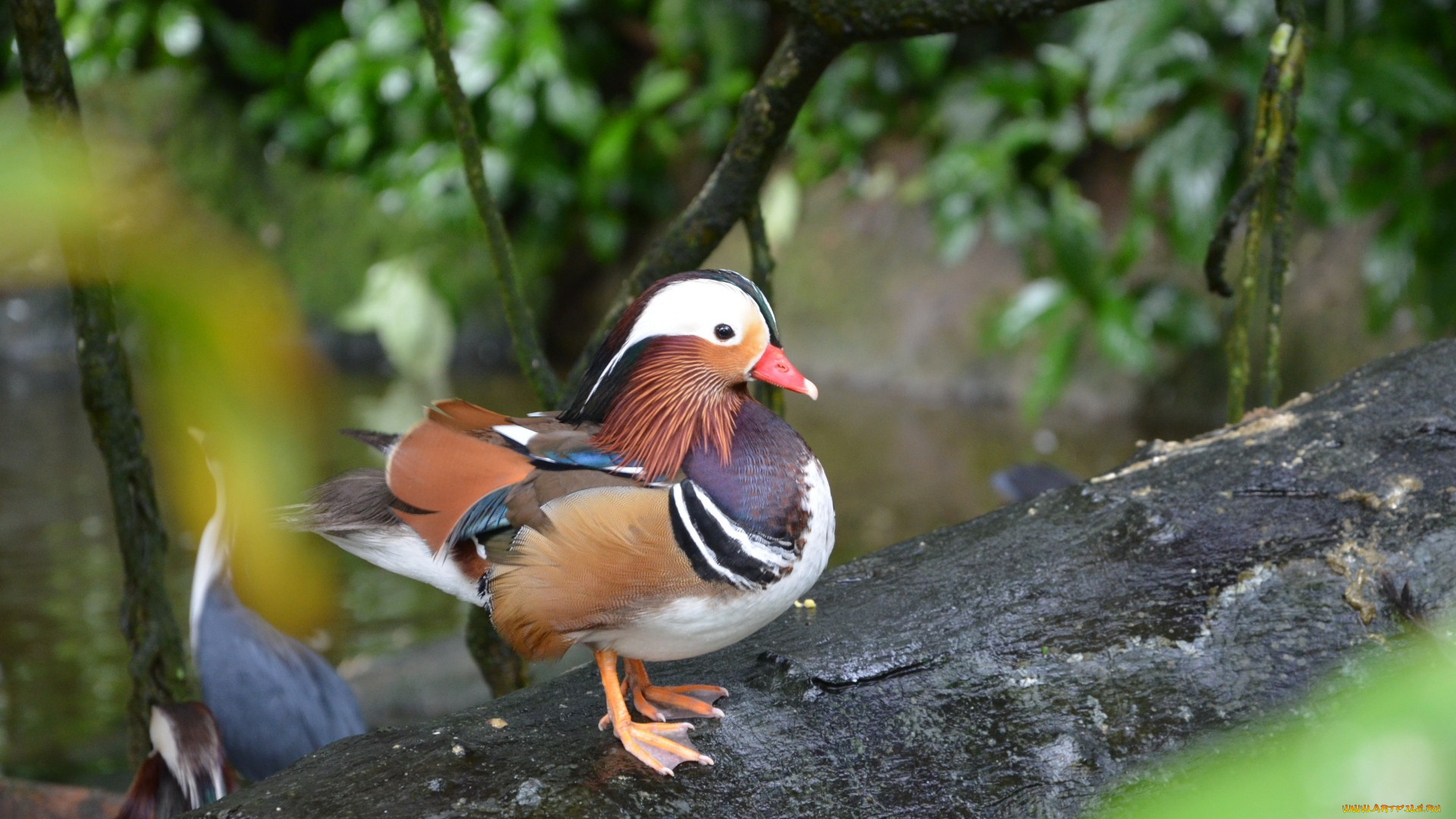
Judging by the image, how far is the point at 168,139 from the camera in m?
6.79

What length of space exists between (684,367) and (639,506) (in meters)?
0.17

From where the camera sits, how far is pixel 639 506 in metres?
1.24

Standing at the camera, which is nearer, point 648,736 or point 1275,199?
point 648,736

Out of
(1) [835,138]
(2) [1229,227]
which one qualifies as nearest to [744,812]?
(2) [1229,227]

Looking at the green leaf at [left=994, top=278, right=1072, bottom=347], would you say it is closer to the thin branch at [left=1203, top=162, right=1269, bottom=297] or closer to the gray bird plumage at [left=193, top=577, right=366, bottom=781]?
the thin branch at [left=1203, top=162, right=1269, bottom=297]

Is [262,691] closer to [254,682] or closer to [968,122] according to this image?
[254,682]

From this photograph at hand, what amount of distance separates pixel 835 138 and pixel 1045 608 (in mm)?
5376

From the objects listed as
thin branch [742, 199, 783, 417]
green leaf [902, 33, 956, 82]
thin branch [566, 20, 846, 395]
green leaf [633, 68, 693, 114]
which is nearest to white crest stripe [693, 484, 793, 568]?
thin branch [566, 20, 846, 395]

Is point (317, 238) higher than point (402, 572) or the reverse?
higher

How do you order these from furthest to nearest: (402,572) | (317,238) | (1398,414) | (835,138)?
(317,238) < (835,138) < (1398,414) < (402,572)

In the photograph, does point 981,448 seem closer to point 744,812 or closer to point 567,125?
point 567,125

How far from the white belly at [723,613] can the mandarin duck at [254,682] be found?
115 centimetres

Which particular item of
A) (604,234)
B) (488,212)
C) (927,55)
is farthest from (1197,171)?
(604,234)

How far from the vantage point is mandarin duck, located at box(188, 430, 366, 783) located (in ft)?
7.23
